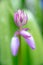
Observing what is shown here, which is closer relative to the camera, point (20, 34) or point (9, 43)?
point (20, 34)

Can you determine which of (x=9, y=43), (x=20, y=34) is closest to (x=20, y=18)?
(x=20, y=34)

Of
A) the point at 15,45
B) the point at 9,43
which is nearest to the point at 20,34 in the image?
the point at 15,45

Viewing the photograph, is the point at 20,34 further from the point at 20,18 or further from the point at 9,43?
the point at 9,43

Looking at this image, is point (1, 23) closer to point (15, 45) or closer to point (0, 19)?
point (0, 19)

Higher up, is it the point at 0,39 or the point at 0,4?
the point at 0,4

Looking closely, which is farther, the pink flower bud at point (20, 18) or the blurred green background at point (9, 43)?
the blurred green background at point (9, 43)

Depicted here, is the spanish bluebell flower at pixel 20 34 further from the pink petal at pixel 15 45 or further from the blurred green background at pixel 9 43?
the blurred green background at pixel 9 43

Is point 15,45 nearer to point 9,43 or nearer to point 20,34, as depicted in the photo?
point 20,34

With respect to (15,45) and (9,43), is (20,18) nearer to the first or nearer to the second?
(15,45)

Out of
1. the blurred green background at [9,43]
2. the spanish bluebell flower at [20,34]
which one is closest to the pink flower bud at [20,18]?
A: the spanish bluebell flower at [20,34]

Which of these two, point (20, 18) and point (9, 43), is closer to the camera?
point (20, 18)

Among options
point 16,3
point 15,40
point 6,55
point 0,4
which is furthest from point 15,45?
point 16,3
